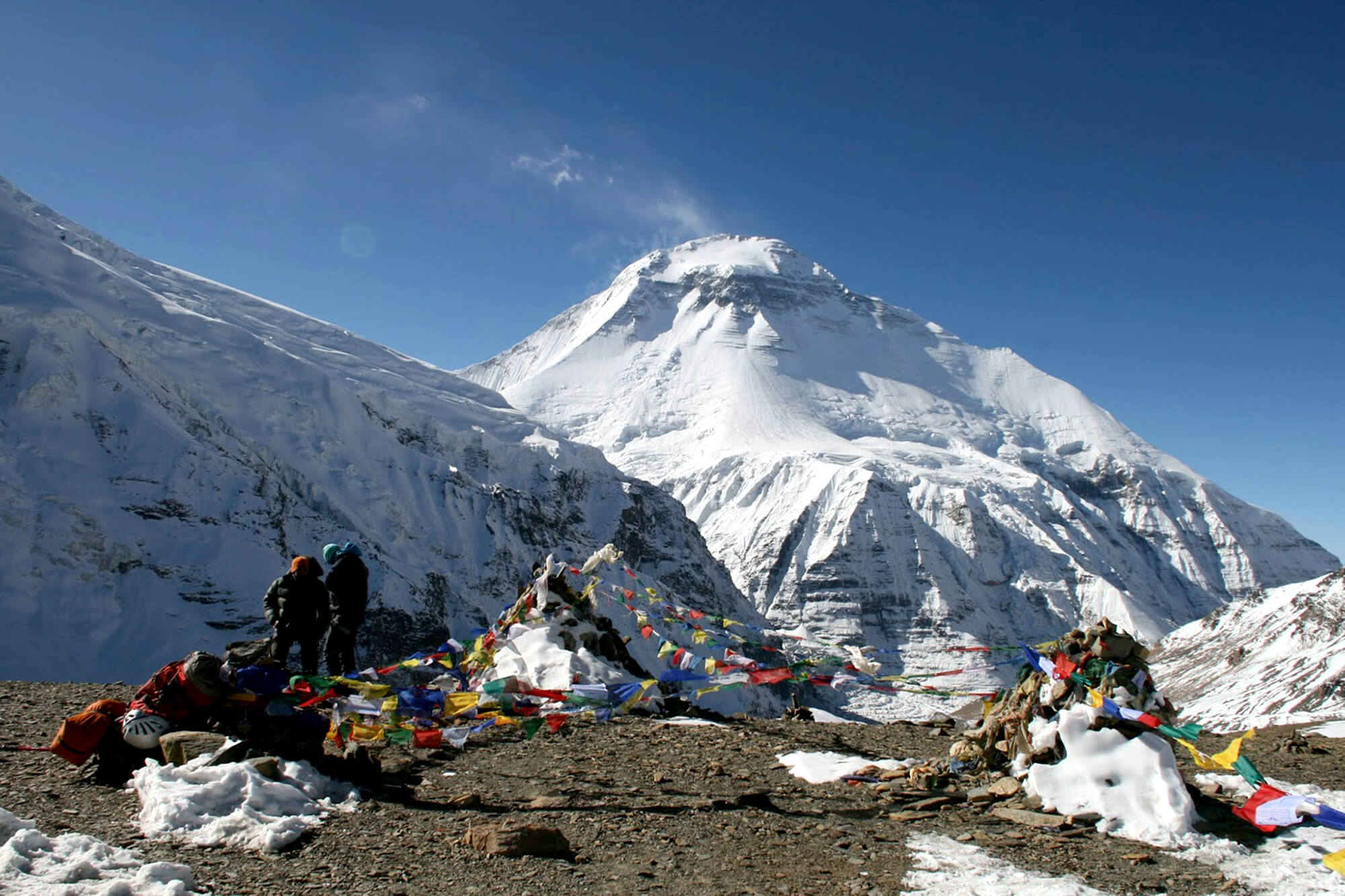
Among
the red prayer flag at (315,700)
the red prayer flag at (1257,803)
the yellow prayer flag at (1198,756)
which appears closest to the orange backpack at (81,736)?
the red prayer flag at (315,700)

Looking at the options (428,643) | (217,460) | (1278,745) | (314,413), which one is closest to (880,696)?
(428,643)

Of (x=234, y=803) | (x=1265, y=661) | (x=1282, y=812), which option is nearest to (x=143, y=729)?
(x=234, y=803)

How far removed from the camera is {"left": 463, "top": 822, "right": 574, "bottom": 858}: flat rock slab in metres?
6.01

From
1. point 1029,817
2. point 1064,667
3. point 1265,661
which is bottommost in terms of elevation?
point 1029,817

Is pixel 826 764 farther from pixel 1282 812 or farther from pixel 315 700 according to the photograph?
pixel 315 700

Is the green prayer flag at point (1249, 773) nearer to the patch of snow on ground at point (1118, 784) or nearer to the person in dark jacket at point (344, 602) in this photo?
the patch of snow on ground at point (1118, 784)

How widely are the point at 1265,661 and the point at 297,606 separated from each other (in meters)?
103

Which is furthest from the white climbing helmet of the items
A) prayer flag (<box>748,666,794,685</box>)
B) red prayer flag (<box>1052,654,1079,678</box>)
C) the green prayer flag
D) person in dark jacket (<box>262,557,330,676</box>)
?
the green prayer flag

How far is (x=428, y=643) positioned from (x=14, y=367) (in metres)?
39.7

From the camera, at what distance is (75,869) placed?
5.14 meters

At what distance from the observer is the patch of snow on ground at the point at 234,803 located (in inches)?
237

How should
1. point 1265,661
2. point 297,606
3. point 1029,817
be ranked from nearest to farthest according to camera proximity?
point 1029,817 < point 297,606 < point 1265,661

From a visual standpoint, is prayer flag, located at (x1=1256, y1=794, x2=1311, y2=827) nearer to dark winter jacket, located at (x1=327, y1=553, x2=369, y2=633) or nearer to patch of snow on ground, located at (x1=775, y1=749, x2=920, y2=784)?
patch of snow on ground, located at (x1=775, y1=749, x2=920, y2=784)

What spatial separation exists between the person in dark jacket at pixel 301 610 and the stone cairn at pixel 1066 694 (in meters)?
8.68
